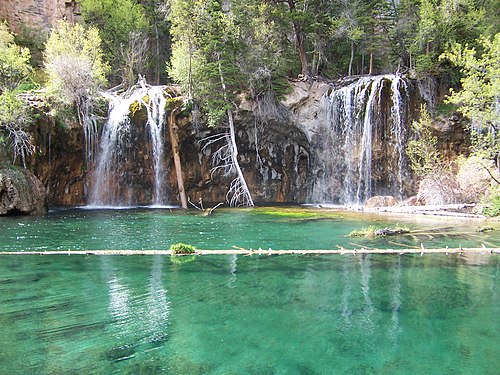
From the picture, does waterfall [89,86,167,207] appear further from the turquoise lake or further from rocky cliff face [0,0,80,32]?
rocky cliff face [0,0,80,32]

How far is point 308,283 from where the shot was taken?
26.5 ft

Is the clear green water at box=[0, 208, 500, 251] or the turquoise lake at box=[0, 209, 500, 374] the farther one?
the clear green water at box=[0, 208, 500, 251]

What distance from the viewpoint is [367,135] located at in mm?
24766

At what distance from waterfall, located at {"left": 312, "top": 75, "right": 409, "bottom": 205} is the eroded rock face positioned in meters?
16.0

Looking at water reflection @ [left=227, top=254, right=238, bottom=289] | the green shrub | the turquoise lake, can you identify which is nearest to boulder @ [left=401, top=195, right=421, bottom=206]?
the green shrub

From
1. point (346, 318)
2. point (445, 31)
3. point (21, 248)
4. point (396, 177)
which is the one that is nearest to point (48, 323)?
point (346, 318)

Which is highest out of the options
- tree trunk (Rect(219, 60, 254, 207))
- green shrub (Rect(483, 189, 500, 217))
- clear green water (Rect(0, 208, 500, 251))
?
tree trunk (Rect(219, 60, 254, 207))

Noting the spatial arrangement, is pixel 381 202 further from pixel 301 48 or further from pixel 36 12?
pixel 36 12

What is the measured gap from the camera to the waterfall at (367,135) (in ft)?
80.4

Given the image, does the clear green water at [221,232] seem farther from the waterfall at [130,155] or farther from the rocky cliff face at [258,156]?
the waterfall at [130,155]

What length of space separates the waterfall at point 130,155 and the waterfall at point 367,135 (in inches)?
389

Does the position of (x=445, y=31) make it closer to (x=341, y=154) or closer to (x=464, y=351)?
(x=341, y=154)

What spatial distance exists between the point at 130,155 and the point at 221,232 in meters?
13.4

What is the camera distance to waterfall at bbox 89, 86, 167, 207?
24.4 metres
